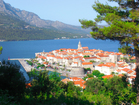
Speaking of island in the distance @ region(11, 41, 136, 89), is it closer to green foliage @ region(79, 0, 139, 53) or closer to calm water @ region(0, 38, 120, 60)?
→ calm water @ region(0, 38, 120, 60)

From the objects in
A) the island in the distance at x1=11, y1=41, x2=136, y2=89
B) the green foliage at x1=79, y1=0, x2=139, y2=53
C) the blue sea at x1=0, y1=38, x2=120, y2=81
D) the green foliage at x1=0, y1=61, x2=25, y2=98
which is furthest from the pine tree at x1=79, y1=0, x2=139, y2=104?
the blue sea at x1=0, y1=38, x2=120, y2=81

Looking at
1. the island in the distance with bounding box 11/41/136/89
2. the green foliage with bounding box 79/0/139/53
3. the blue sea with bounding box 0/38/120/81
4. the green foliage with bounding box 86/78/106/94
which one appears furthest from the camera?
the blue sea with bounding box 0/38/120/81

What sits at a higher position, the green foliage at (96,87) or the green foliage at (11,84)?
the green foliage at (11,84)

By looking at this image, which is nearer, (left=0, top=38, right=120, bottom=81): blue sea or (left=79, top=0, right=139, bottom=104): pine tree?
(left=79, top=0, right=139, bottom=104): pine tree

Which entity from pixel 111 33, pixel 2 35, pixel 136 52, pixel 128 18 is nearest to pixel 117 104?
pixel 136 52

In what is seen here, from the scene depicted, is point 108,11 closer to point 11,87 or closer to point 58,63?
point 11,87

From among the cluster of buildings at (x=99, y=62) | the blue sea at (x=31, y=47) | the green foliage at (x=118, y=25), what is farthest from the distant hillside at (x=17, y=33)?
the green foliage at (x=118, y=25)

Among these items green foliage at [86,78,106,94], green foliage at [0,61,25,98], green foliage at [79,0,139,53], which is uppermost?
green foliage at [79,0,139,53]

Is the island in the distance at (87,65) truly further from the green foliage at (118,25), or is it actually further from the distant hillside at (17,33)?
the distant hillside at (17,33)

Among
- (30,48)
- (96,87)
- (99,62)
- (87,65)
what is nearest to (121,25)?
(96,87)
